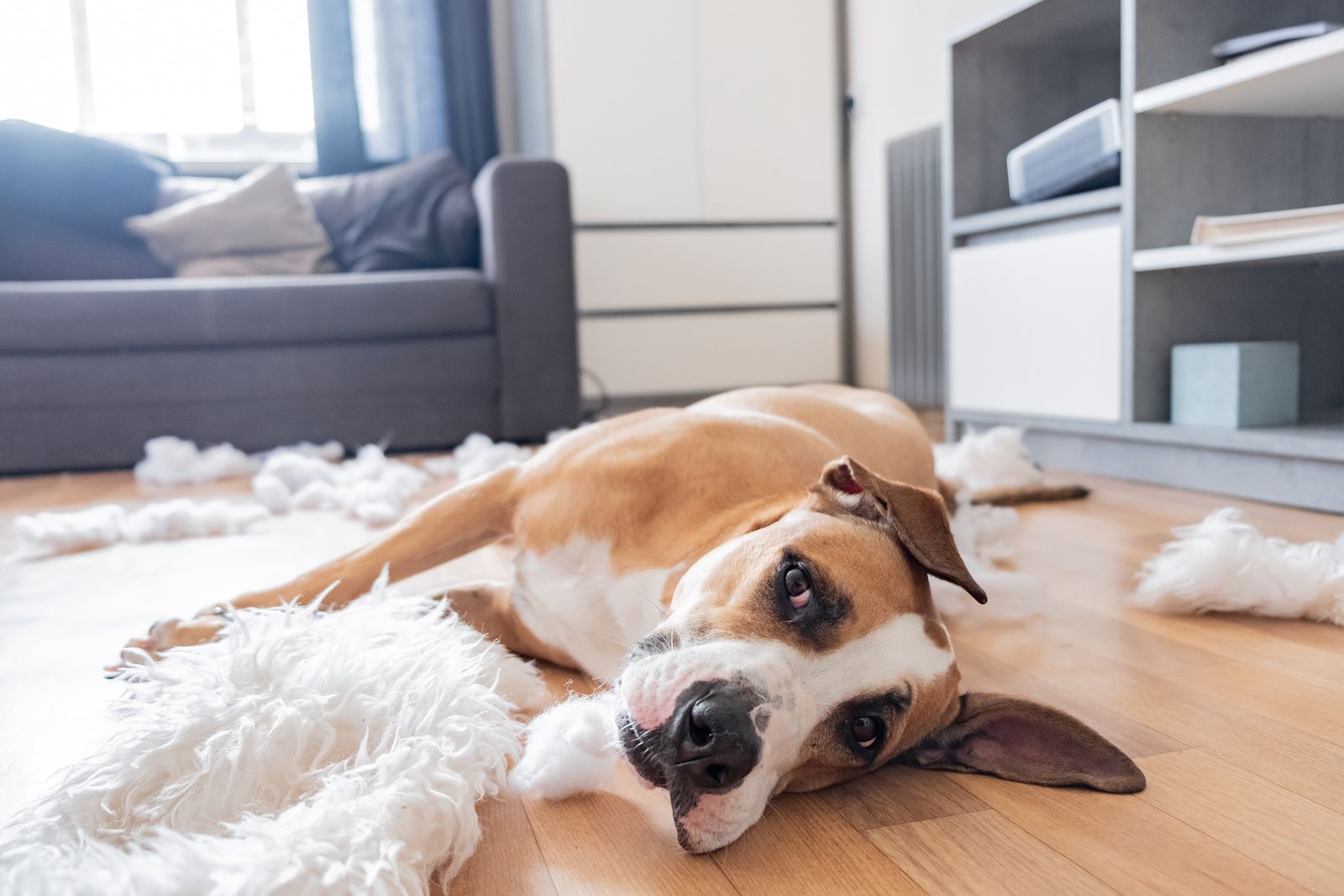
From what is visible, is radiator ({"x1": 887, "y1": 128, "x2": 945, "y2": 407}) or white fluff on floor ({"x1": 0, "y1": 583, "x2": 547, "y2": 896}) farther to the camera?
radiator ({"x1": 887, "y1": 128, "x2": 945, "y2": 407})

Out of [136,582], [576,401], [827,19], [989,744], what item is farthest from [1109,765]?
[827,19]

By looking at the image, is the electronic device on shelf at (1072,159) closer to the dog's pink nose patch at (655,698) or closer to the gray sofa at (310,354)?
the gray sofa at (310,354)

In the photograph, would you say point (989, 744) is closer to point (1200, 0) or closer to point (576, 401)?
point (1200, 0)

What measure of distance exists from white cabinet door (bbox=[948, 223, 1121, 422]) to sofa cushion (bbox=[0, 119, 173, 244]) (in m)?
3.35

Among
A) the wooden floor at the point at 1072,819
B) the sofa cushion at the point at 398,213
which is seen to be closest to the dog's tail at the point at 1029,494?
the wooden floor at the point at 1072,819

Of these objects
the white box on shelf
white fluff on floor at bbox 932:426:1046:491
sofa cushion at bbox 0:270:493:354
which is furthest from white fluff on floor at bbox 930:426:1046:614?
sofa cushion at bbox 0:270:493:354

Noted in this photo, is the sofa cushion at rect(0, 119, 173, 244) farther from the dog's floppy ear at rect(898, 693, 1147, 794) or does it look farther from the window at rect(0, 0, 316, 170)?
the dog's floppy ear at rect(898, 693, 1147, 794)

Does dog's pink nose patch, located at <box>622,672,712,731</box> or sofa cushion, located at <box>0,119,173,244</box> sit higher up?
sofa cushion, located at <box>0,119,173,244</box>

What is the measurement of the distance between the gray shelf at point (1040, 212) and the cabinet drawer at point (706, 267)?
6.36ft

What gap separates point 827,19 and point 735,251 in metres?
1.23

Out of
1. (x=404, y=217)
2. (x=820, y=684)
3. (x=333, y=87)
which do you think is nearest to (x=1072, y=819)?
(x=820, y=684)

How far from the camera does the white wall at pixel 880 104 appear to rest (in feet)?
14.6

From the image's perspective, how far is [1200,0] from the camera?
260cm

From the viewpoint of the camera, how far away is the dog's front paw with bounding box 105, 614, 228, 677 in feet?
4.33
